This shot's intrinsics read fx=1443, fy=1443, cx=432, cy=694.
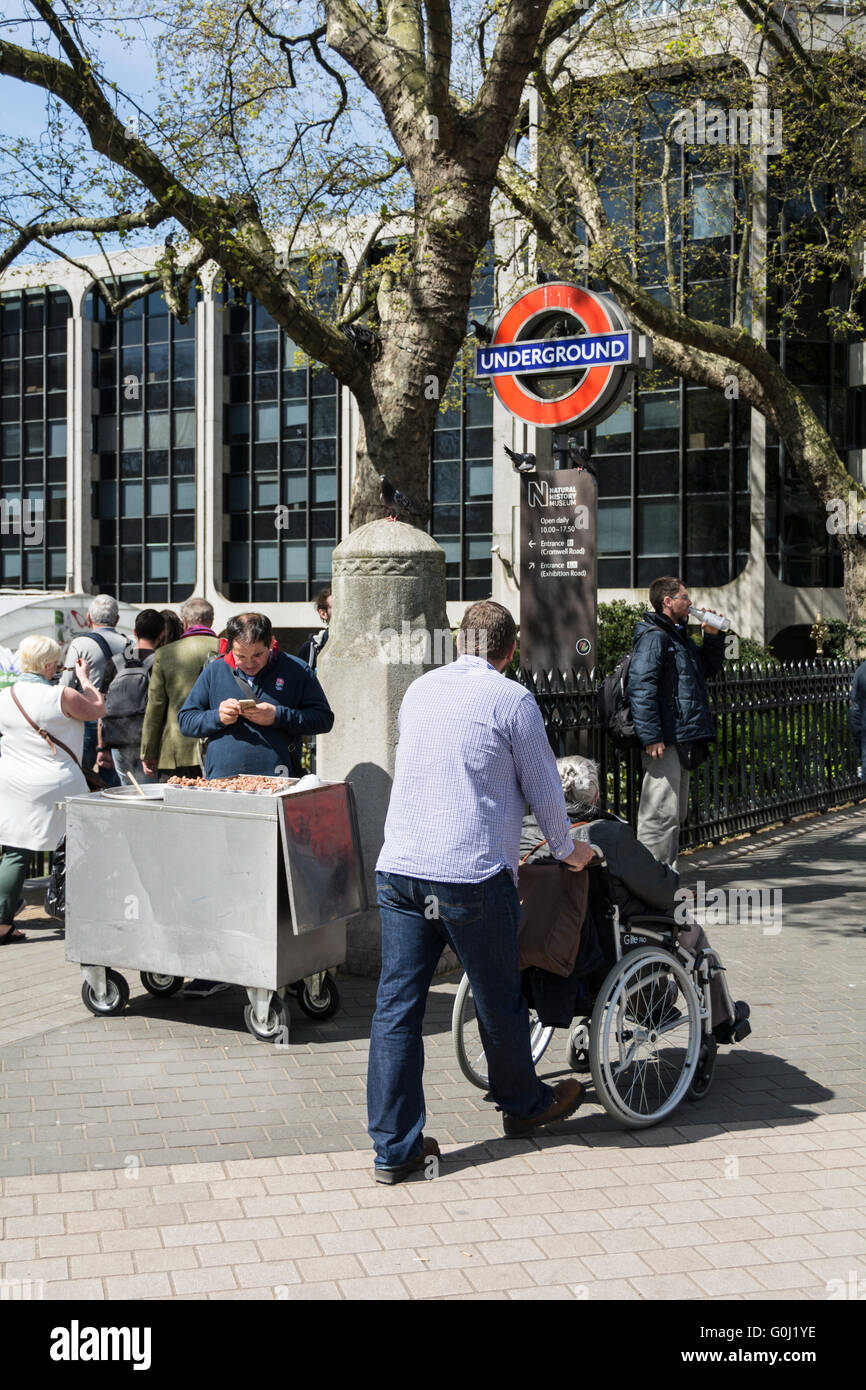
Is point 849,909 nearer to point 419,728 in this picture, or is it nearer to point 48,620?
point 419,728

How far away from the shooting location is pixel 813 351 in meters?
34.6

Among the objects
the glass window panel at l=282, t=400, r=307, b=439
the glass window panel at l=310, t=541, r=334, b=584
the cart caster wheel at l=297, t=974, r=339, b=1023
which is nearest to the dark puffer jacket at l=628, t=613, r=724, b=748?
the cart caster wheel at l=297, t=974, r=339, b=1023

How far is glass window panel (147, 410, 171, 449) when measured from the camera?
160ft

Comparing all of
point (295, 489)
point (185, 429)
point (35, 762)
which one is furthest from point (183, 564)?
point (35, 762)

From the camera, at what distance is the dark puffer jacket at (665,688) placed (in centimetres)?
874

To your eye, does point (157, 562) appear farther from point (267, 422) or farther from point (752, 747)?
point (752, 747)

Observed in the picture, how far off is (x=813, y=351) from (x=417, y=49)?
2611 cm

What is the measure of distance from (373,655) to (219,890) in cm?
166

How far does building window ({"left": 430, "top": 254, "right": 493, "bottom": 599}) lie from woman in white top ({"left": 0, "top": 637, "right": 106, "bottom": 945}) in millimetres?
32965

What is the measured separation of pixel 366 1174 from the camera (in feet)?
15.4

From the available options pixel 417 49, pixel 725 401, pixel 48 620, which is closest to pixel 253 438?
pixel 725 401

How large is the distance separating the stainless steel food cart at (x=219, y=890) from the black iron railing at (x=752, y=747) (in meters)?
3.02

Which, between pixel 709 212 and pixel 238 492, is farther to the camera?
pixel 238 492

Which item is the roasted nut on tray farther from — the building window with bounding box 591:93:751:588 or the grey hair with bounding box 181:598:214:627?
the building window with bounding box 591:93:751:588
